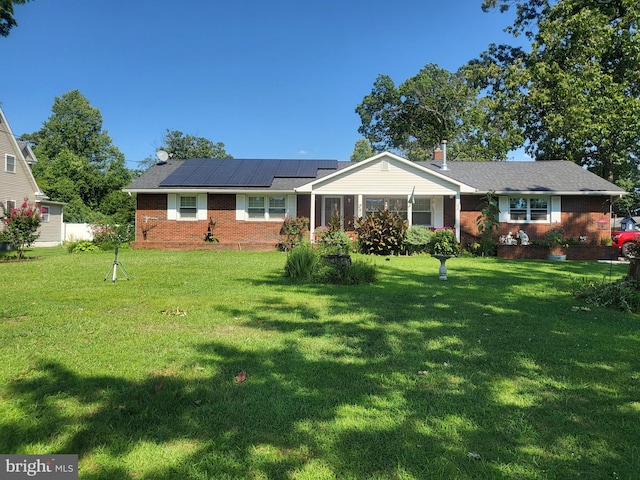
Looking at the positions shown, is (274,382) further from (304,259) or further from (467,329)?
(304,259)

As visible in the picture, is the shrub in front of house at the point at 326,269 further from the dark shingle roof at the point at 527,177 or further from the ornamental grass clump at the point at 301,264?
the dark shingle roof at the point at 527,177

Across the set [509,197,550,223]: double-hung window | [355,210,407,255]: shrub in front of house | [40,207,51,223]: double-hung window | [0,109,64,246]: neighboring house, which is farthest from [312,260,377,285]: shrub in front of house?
[40,207,51,223]: double-hung window

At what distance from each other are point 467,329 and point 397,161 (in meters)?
14.4

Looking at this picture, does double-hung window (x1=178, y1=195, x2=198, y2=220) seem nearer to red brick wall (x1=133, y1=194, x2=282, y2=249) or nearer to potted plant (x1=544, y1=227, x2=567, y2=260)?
red brick wall (x1=133, y1=194, x2=282, y2=249)


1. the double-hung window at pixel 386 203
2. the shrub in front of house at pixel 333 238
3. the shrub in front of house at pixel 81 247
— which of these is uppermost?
the double-hung window at pixel 386 203

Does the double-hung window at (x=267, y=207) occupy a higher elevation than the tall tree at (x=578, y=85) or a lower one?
lower

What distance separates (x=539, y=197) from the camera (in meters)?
18.8

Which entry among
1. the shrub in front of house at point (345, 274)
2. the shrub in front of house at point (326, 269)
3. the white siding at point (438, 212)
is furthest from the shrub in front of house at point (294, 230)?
the shrub in front of house at point (345, 274)

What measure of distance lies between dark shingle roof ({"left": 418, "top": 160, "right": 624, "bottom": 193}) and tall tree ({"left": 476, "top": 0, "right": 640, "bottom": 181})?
3485 mm

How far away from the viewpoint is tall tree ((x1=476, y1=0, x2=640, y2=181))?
21.7 metres

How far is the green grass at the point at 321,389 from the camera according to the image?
2.21 metres

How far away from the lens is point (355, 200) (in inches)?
789

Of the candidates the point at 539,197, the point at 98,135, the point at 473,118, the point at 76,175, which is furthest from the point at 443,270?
the point at 98,135

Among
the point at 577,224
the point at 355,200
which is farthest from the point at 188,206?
the point at 577,224
